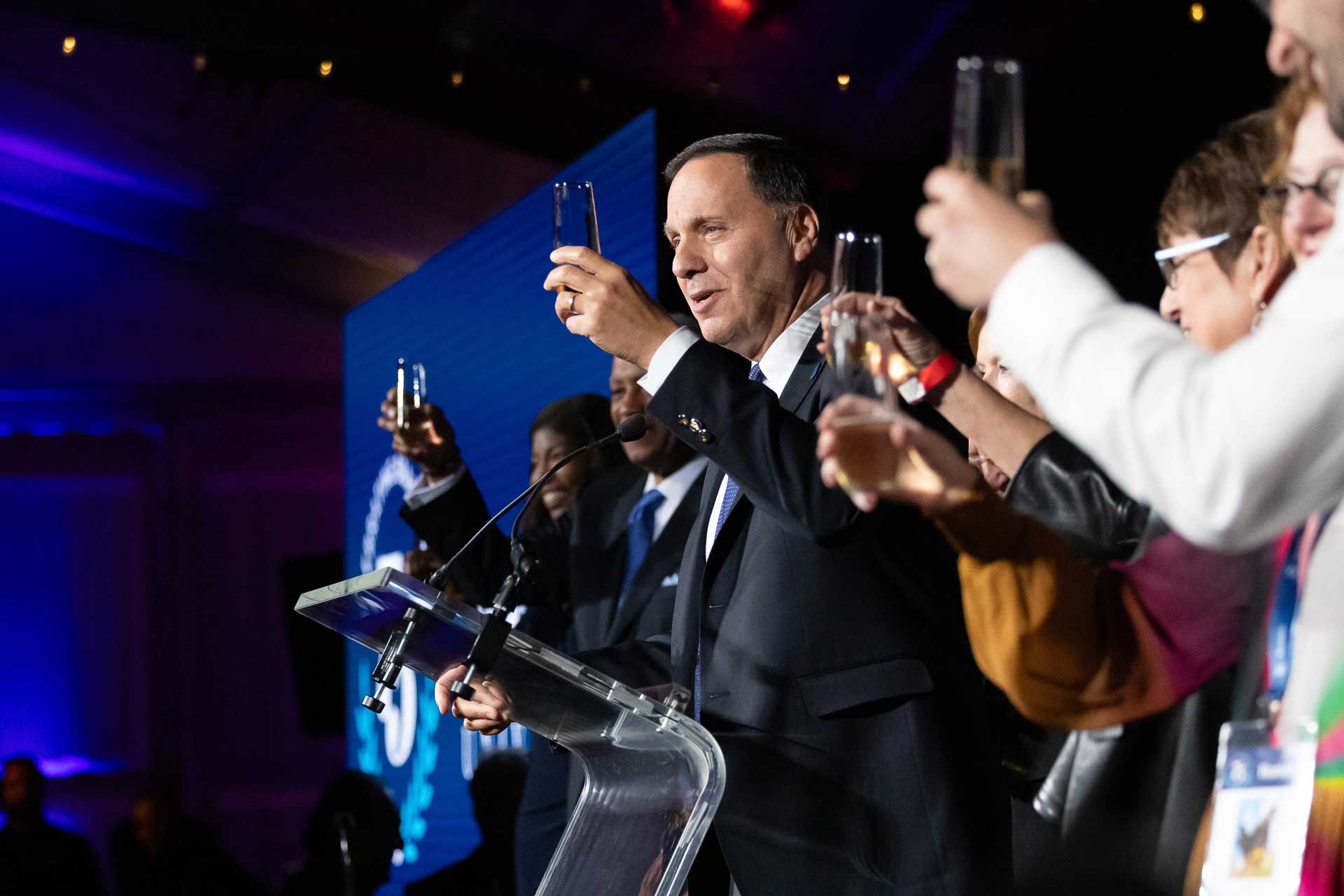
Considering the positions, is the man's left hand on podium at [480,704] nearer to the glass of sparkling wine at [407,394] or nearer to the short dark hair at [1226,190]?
the short dark hair at [1226,190]

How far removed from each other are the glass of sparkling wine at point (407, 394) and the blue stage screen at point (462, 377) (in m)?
0.80

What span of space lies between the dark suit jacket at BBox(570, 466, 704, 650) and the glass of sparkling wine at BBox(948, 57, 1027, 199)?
1833mm

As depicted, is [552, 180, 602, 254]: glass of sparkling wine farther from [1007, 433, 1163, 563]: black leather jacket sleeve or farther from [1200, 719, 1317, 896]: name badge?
[1200, 719, 1317, 896]: name badge

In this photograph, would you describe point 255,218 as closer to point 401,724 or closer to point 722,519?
point 401,724

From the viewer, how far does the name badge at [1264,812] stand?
102 cm


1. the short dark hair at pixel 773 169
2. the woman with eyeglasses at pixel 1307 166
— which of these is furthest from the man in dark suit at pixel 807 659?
the woman with eyeglasses at pixel 1307 166

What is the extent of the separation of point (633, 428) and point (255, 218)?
334 inches

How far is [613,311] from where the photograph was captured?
1580 millimetres

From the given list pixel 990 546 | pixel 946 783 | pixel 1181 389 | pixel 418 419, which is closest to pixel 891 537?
pixel 946 783

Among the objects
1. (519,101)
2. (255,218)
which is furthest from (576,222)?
(255,218)

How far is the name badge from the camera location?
102 centimetres

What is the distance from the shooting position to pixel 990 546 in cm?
99

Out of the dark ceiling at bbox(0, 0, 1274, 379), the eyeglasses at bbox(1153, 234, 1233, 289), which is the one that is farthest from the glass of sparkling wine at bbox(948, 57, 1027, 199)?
the dark ceiling at bbox(0, 0, 1274, 379)

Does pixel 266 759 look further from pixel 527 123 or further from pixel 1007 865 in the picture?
pixel 1007 865
